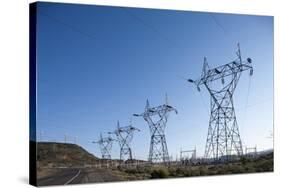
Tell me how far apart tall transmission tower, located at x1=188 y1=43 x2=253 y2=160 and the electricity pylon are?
5.14ft

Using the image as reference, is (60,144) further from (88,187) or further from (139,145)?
(139,145)

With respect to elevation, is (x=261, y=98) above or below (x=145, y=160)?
above

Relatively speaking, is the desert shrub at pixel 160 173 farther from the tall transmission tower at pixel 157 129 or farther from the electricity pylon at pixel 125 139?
the electricity pylon at pixel 125 139

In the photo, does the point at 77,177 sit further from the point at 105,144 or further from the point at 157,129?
the point at 157,129

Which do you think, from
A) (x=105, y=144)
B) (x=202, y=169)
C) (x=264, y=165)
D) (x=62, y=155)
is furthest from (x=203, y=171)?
(x=62, y=155)

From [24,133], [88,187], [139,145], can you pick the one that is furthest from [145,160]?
[24,133]

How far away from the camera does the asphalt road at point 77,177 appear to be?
10.8m

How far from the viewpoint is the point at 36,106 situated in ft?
34.9

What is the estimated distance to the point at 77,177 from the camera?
1110cm

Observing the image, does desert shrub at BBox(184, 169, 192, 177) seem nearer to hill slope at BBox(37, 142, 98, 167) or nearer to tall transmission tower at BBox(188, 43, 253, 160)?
tall transmission tower at BBox(188, 43, 253, 160)

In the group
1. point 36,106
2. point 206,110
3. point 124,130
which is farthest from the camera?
point 206,110

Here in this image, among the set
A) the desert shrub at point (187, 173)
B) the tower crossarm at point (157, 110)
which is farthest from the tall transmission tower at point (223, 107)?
the tower crossarm at point (157, 110)

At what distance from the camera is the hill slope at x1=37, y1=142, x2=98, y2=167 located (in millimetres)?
10703

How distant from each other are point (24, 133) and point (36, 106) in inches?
25.3
